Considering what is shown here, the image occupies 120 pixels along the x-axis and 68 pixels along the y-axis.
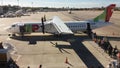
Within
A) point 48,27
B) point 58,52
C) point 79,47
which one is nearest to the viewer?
point 58,52

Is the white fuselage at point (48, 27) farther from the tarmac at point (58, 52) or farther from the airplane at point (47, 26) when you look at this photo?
the tarmac at point (58, 52)

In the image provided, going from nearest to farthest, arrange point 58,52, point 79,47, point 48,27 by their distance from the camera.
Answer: point 58,52 < point 79,47 < point 48,27

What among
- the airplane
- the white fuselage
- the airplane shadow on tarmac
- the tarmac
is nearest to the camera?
the tarmac

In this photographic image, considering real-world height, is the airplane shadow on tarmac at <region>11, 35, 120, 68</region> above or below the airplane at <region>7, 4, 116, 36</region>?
below

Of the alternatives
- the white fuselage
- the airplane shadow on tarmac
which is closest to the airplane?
the white fuselage

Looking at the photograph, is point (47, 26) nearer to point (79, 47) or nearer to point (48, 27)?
point (48, 27)

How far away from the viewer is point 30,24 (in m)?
56.2

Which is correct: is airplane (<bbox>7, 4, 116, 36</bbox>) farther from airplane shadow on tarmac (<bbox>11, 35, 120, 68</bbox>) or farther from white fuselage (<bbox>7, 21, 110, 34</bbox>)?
airplane shadow on tarmac (<bbox>11, 35, 120, 68</bbox>)

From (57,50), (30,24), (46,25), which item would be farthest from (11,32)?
(57,50)

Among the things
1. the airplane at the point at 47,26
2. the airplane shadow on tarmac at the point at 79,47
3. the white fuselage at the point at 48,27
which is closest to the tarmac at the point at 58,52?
the airplane shadow on tarmac at the point at 79,47

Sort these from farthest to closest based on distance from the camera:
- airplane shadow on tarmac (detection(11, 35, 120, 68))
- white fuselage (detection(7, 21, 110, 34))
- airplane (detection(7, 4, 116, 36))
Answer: white fuselage (detection(7, 21, 110, 34))
airplane (detection(7, 4, 116, 36))
airplane shadow on tarmac (detection(11, 35, 120, 68))

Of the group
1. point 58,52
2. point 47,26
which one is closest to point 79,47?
point 58,52

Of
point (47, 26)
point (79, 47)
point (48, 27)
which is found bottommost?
point (79, 47)

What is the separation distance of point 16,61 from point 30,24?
846 inches
